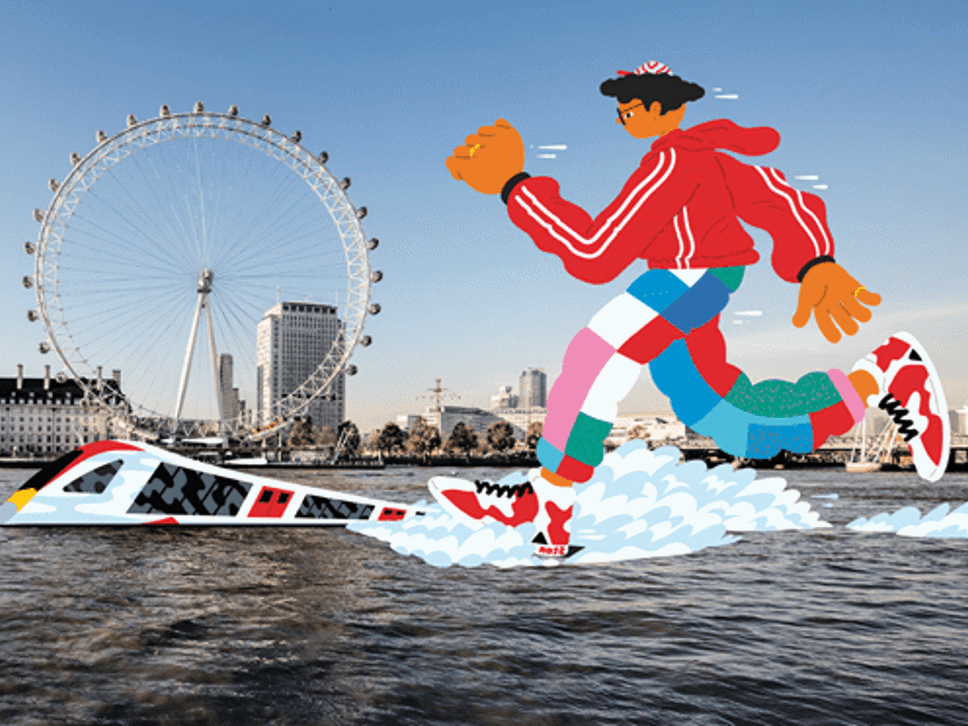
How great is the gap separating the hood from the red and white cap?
0.92 meters

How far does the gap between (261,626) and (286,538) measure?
6490mm

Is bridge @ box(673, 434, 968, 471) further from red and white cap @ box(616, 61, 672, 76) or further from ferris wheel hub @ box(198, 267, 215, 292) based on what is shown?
red and white cap @ box(616, 61, 672, 76)

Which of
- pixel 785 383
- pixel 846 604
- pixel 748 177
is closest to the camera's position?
pixel 846 604

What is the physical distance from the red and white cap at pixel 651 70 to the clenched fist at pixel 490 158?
1.94 meters

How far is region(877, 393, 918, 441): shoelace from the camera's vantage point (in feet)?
→ 36.0

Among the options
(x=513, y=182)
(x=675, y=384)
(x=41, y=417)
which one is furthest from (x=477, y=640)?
(x=41, y=417)

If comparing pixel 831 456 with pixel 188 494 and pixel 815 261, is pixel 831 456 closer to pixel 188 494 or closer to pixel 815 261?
pixel 815 261

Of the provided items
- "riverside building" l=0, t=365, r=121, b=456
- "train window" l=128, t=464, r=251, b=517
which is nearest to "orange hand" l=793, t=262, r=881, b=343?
"train window" l=128, t=464, r=251, b=517

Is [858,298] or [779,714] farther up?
[858,298]

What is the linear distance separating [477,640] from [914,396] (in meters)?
7.15

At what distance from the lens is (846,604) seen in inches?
369

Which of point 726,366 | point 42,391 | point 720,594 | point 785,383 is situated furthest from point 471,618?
point 42,391

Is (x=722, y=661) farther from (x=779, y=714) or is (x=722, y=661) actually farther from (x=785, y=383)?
(x=785, y=383)

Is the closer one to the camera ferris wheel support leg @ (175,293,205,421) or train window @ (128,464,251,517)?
train window @ (128,464,251,517)
